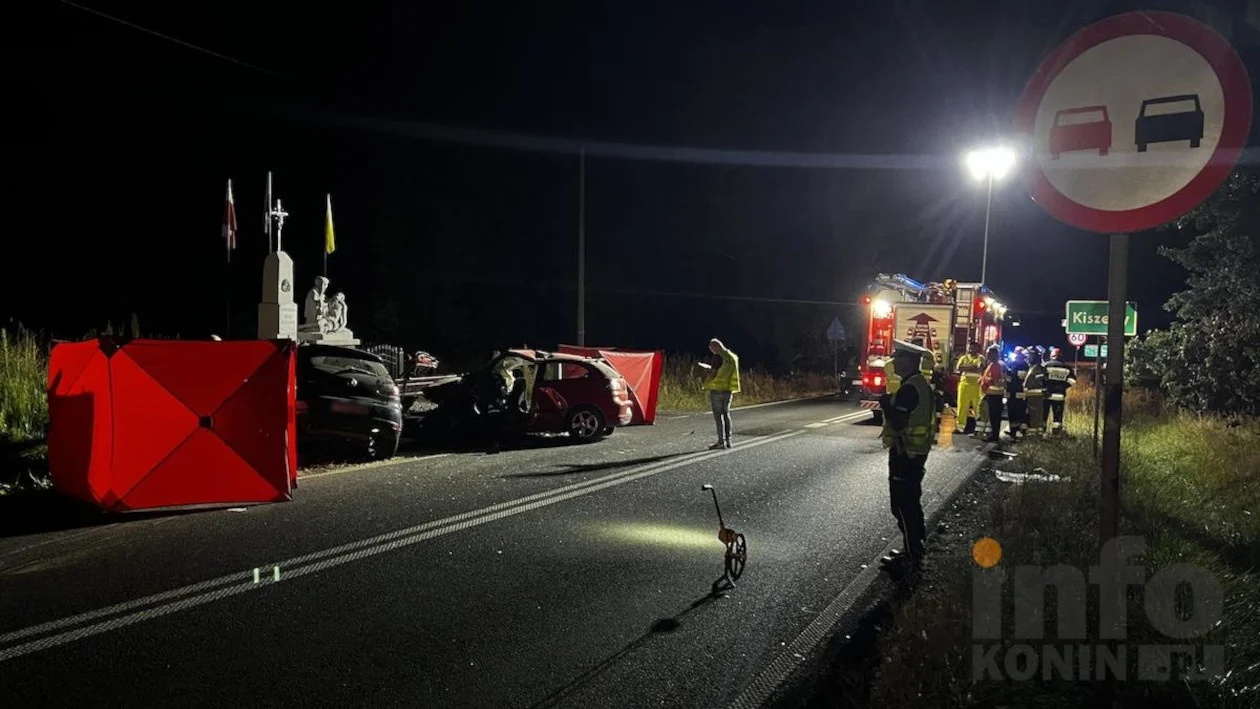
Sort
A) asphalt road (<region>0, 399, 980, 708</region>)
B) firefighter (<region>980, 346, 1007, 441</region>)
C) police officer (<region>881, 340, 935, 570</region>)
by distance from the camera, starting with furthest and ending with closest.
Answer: firefighter (<region>980, 346, 1007, 441</region>), police officer (<region>881, 340, 935, 570</region>), asphalt road (<region>0, 399, 980, 708</region>)

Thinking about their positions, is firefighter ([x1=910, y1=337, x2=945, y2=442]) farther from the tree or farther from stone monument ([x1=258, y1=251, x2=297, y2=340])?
stone monument ([x1=258, y1=251, x2=297, y2=340])

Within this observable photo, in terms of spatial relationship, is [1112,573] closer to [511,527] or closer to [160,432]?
[511,527]

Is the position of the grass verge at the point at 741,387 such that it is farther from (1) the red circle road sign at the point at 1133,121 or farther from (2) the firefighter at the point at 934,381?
(1) the red circle road sign at the point at 1133,121

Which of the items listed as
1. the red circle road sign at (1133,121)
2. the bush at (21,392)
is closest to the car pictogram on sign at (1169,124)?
the red circle road sign at (1133,121)

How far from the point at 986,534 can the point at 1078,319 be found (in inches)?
291

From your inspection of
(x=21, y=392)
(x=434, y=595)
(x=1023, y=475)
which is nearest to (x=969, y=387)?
(x=1023, y=475)

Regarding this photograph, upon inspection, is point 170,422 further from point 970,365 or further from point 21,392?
point 970,365

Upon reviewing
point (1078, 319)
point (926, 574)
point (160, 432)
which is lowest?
point (926, 574)

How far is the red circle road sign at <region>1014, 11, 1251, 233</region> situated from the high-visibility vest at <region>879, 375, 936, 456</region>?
11.3 ft

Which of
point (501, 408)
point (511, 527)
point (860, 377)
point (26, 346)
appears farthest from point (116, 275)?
point (511, 527)

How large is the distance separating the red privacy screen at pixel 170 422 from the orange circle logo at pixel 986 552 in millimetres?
6157

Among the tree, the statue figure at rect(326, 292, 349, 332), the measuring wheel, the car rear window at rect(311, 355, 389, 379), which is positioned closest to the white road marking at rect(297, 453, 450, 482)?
the car rear window at rect(311, 355, 389, 379)

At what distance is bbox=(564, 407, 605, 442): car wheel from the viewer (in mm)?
13305

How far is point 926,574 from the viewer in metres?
6.14
